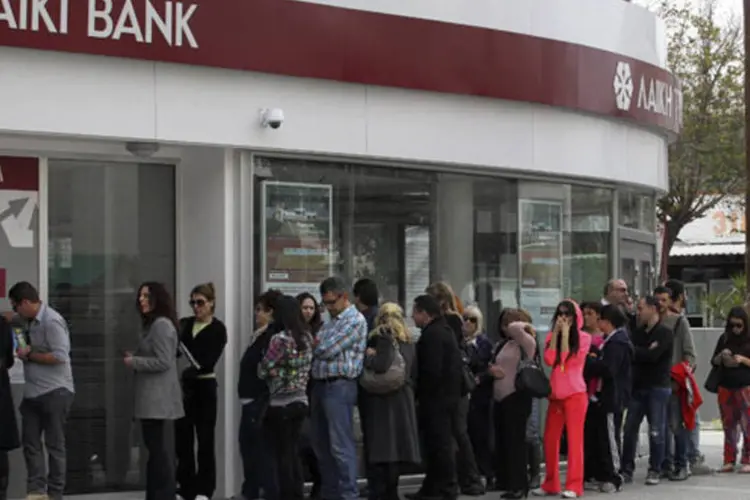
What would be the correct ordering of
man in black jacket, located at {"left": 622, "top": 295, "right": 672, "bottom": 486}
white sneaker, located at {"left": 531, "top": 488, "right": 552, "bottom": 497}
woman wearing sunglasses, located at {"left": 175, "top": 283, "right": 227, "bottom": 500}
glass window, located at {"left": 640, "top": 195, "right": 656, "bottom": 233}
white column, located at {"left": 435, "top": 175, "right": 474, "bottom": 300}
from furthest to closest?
glass window, located at {"left": 640, "top": 195, "right": 656, "bottom": 233} → white column, located at {"left": 435, "top": 175, "right": 474, "bottom": 300} → man in black jacket, located at {"left": 622, "top": 295, "right": 672, "bottom": 486} → white sneaker, located at {"left": 531, "top": 488, "right": 552, "bottom": 497} → woman wearing sunglasses, located at {"left": 175, "top": 283, "right": 227, "bottom": 500}

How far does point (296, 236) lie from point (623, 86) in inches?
194

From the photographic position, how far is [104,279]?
13344 millimetres

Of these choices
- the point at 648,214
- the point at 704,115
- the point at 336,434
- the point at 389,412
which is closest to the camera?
the point at 336,434

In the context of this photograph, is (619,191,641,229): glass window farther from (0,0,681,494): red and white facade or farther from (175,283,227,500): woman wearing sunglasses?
(175,283,227,500): woman wearing sunglasses

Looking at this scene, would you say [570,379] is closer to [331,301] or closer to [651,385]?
[651,385]

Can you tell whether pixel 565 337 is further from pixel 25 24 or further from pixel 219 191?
pixel 25 24

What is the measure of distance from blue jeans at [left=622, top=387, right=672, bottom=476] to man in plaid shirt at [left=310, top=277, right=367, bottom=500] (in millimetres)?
3576

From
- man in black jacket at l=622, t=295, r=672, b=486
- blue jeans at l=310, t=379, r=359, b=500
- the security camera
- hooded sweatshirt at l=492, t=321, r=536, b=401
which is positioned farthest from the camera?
man in black jacket at l=622, t=295, r=672, b=486

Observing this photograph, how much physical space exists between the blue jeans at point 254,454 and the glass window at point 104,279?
105cm

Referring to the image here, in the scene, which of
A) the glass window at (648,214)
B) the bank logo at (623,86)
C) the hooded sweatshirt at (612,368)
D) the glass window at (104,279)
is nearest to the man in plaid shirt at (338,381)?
the glass window at (104,279)

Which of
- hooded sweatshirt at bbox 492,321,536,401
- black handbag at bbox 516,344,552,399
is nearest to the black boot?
hooded sweatshirt at bbox 492,321,536,401

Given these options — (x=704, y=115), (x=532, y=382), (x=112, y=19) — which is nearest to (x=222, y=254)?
(x=112, y=19)

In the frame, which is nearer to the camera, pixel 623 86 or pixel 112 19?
pixel 112 19

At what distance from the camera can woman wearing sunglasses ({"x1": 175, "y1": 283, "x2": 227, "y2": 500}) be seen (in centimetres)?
1280
